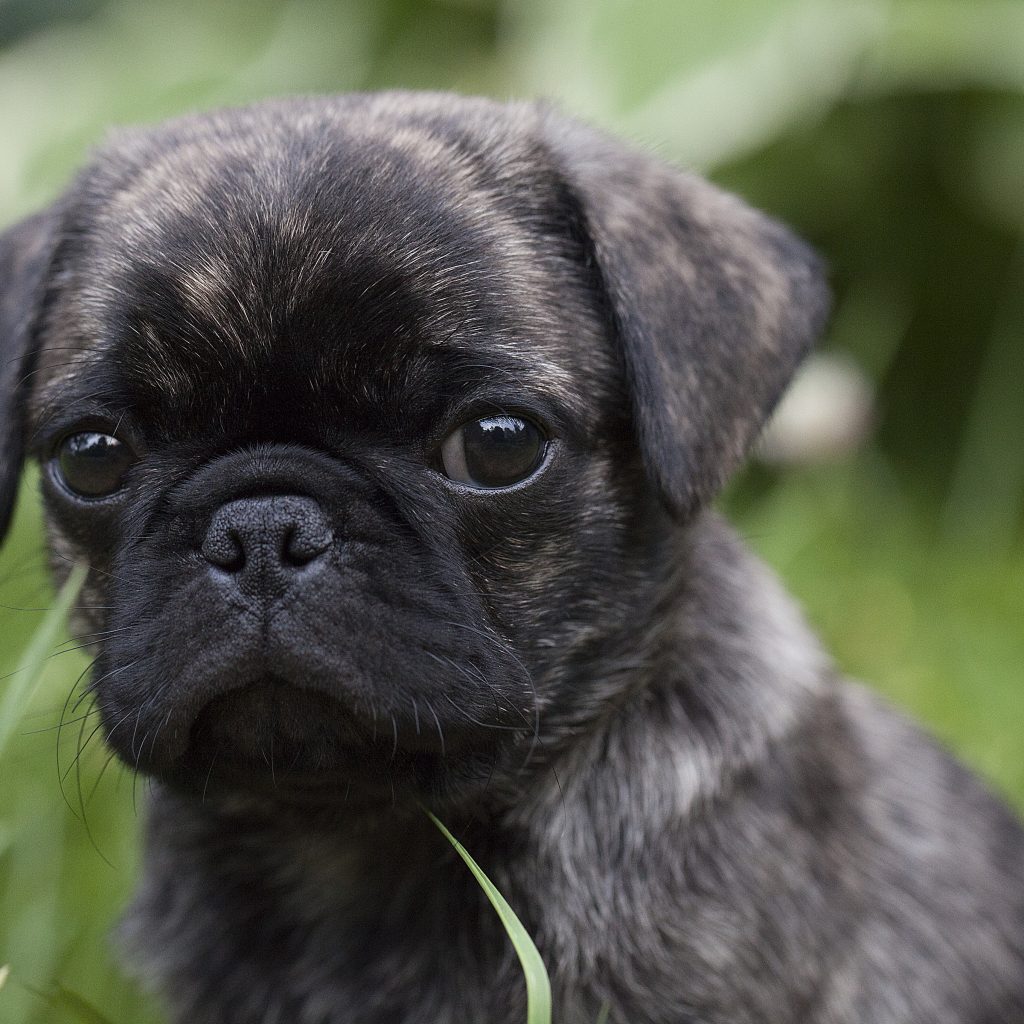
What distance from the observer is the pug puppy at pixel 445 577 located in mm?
3070

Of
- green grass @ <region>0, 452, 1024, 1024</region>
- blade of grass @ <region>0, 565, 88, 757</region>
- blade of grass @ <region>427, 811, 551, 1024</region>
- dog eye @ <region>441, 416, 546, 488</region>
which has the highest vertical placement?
dog eye @ <region>441, 416, 546, 488</region>

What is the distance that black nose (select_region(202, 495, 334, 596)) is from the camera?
2.98 meters

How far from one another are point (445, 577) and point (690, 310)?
0.87 m

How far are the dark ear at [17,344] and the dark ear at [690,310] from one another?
1.36 metres

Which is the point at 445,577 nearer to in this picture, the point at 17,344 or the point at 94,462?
the point at 94,462

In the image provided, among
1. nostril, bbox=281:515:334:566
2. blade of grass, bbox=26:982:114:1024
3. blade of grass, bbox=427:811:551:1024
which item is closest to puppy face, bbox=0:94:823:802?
nostril, bbox=281:515:334:566

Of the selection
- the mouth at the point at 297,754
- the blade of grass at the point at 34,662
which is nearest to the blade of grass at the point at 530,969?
the mouth at the point at 297,754

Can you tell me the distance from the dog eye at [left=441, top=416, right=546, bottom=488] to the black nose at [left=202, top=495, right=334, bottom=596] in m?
0.33

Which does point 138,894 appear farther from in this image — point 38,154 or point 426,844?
point 38,154

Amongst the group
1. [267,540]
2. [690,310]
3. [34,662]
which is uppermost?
[690,310]

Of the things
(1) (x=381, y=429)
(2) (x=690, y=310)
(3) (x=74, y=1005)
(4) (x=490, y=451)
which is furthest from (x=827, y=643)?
(3) (x=74, y=1005)

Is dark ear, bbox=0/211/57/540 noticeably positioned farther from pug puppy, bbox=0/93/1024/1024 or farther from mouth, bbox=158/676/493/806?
mouth, bbox=158/676/493/806

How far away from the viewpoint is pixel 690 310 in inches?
134

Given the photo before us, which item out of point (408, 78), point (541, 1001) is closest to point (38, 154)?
point (408, 78)
